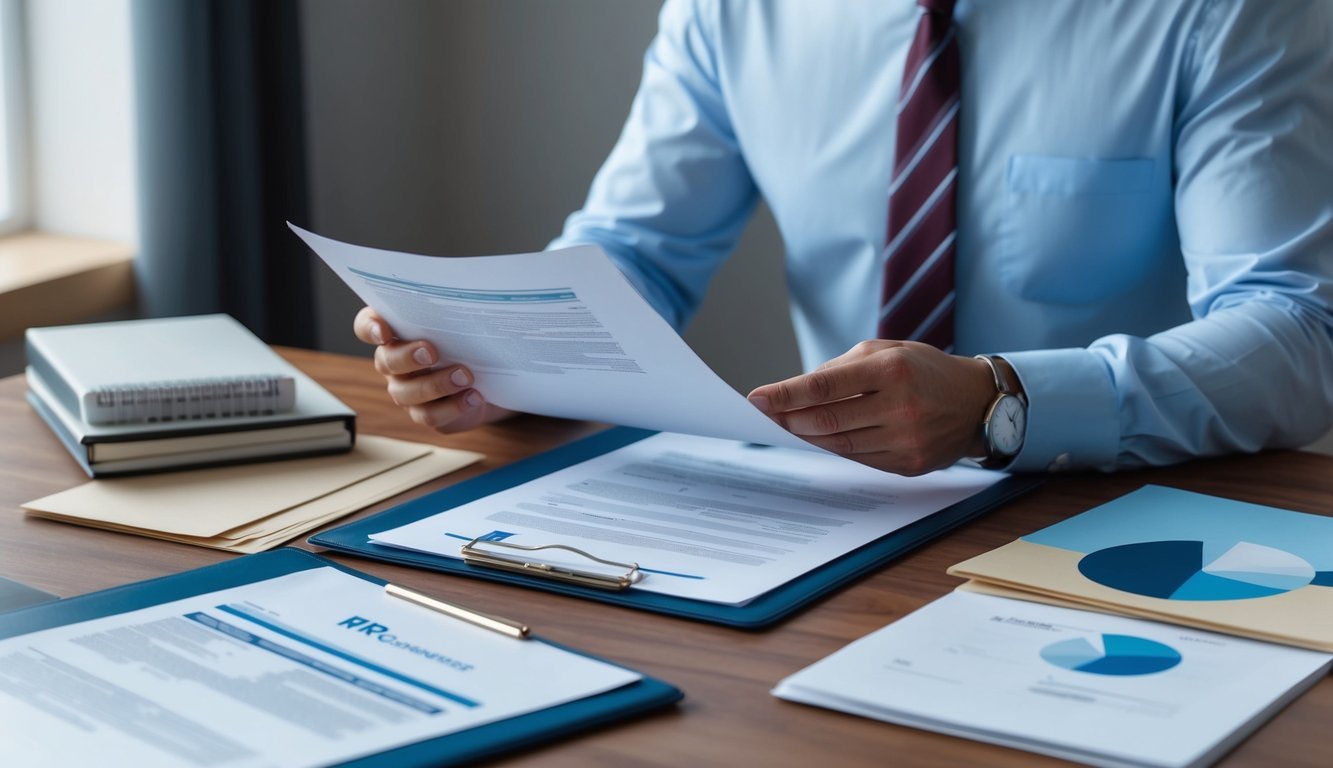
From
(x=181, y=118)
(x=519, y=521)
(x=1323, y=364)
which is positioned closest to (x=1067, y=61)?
(x=1323, y=364)

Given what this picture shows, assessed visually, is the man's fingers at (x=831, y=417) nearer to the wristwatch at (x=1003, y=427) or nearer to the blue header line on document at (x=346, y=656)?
the wristwatch at (x=1003, y=427)

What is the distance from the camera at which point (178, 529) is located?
38.6 inches

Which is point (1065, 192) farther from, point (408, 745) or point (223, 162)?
point (223, 162)

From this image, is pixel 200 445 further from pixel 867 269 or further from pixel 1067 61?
pixel 1067 61

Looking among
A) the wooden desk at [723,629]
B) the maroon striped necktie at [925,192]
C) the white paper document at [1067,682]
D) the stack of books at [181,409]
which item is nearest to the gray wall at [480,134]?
the maroon striped necktie at [925,192]

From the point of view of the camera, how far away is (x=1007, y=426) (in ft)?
3.62

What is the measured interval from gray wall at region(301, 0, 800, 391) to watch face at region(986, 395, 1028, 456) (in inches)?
69.1

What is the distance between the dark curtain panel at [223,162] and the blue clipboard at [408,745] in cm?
153

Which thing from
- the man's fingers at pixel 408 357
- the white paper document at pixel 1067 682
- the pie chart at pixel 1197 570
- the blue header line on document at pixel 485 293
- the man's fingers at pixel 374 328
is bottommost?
the white paper document at pixel 1067 682

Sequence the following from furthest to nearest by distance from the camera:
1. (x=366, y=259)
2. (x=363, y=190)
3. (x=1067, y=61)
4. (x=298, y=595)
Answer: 1. (x=363, y=190)
2. (x=1067, y=61)
3. (x=366, y=259)
4. (x=298, y=595)

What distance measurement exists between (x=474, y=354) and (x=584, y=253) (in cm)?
27

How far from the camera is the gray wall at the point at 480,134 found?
111 inches

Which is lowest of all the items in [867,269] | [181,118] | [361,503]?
[361,503]

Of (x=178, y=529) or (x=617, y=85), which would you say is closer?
(x=178, y=529)
